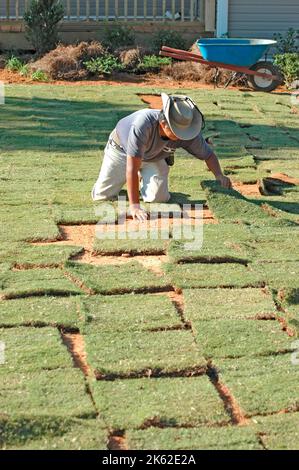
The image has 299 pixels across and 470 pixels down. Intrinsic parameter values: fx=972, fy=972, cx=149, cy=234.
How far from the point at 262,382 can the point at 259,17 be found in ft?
39.7

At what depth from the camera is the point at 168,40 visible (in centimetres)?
1502

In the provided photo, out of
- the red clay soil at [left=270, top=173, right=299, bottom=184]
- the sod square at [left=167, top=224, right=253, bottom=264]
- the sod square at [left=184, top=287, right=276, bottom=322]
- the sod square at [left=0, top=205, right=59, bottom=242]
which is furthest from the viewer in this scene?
the red clay soil at [left=270, top=173, right=299, bottom=184]

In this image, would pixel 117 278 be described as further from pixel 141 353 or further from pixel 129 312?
pixel 141 353

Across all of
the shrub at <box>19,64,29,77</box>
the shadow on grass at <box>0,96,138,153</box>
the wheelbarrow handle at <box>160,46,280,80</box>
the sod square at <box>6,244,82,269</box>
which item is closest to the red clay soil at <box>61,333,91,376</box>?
the sod square at <box>6,244,82,269</box>

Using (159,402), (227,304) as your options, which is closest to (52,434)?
(159,402)

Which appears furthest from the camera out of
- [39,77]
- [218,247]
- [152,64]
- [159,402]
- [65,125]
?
[152,64]

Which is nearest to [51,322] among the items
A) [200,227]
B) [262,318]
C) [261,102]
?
[262,318]

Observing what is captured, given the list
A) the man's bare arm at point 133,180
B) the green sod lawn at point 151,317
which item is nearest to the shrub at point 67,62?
the green sod lawn at point 151,317

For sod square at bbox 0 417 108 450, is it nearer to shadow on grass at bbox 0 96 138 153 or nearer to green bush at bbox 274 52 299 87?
shadow on grass at bbox 0 96 138 153

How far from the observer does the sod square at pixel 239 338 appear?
478 centimetres

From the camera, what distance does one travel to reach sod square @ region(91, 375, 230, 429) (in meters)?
4.07

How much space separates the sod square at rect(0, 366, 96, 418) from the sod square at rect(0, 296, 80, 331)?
0.58 meters

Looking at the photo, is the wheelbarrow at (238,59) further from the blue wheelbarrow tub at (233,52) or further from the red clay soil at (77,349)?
the red clay soil at (77,349)

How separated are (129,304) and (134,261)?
0.79 meters
